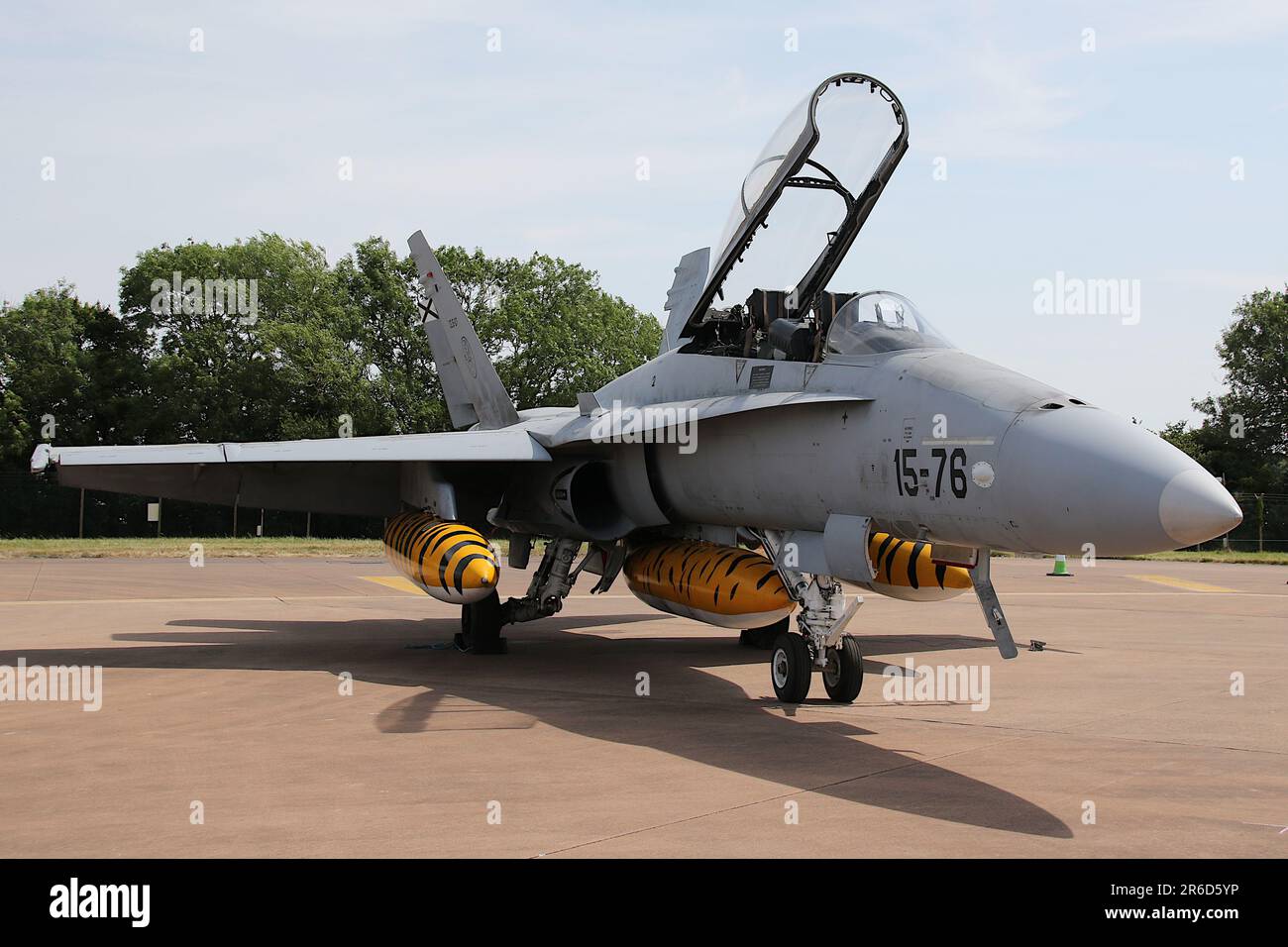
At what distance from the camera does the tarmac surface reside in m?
5.12

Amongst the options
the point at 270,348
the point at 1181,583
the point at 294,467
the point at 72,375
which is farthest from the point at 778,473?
the point at 72,375

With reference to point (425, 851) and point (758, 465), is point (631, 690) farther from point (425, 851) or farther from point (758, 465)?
point (425, 851)

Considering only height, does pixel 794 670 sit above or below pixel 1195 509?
below

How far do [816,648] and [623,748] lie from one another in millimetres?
2032

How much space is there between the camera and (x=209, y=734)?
760 centimetres

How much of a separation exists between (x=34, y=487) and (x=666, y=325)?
33.8 m

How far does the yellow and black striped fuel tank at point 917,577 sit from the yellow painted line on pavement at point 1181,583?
14.0 metres

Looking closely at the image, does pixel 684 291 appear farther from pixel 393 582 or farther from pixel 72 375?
pixel 72 375

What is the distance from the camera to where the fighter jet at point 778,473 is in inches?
253

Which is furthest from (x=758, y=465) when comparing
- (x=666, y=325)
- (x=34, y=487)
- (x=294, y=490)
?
(x=34, y=487)

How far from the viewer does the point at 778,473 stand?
8.68m

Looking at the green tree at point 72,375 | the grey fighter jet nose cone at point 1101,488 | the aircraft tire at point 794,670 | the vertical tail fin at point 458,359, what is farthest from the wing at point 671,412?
the green tree at point 72,375

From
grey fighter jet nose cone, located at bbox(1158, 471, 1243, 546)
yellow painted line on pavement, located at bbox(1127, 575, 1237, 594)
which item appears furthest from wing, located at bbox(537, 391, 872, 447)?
yellow painted line on pavement, located at bbox(1127, 575, 1237, 594)

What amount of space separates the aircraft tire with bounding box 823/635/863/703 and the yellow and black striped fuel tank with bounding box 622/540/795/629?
0.55 metres
